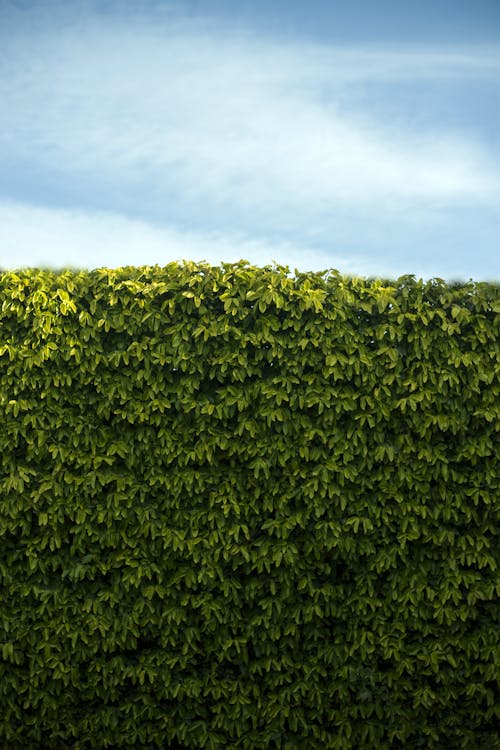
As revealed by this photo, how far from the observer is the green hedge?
478cm

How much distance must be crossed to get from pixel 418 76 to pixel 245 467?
5546 millimetres

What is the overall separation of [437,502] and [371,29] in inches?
216

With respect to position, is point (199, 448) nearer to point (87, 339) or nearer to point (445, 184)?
→ point (87, 339)

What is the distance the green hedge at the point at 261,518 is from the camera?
15.7 ft

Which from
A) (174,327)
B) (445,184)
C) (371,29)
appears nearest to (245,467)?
(174,327)

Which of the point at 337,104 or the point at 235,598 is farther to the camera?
the point at 337,104

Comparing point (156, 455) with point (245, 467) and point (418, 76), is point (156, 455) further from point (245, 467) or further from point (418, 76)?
point (418, 76)

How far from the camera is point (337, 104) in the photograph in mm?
7602

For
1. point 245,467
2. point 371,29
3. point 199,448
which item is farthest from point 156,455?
point 371,29

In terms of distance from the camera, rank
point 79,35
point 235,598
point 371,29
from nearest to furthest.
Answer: point 235,598
point 371,29
point 79,35

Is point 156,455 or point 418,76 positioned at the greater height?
point 418,76

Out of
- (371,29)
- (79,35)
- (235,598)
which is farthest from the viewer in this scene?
(79,35)

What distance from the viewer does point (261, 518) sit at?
189 inches

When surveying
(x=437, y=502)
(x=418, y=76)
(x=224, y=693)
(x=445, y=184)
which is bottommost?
(x=224, y=693)
